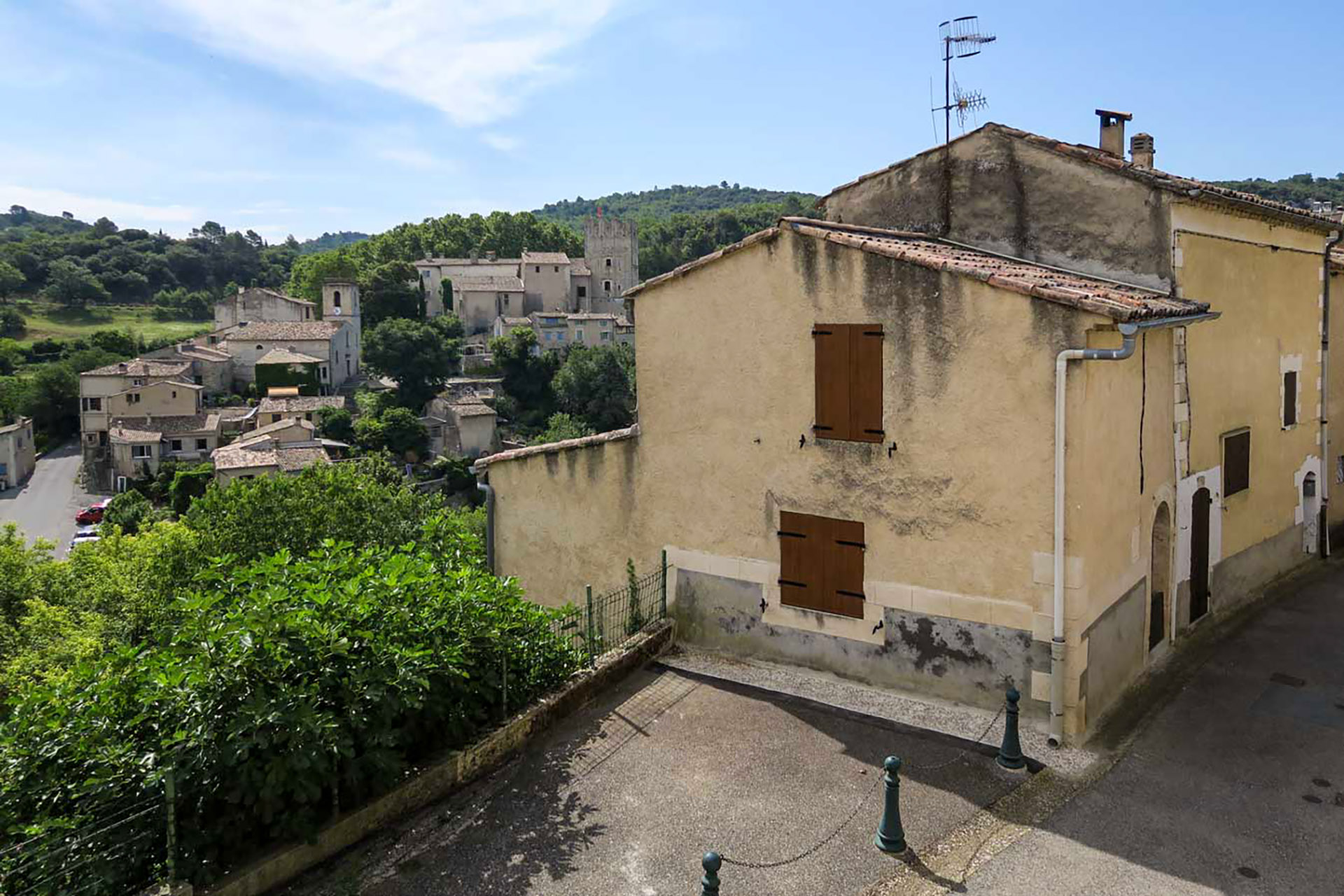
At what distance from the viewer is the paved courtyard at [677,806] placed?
627 cm

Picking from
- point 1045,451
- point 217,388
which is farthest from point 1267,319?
point 217,388

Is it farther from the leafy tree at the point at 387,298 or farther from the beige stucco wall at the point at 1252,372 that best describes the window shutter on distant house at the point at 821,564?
the leafy tree at the point at 387,298

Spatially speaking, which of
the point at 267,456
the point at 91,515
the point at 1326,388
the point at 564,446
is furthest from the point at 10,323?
the point at 1326,388

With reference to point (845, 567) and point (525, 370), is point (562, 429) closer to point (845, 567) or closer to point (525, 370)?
point (525, 370)

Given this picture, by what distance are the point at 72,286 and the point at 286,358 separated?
5651cm

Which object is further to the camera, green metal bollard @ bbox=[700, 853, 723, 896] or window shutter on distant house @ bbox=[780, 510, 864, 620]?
window shutter on distant house @ bbox=[780, 510, 864, 620]

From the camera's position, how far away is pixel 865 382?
9.08 m

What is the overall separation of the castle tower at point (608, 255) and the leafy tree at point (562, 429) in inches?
1566

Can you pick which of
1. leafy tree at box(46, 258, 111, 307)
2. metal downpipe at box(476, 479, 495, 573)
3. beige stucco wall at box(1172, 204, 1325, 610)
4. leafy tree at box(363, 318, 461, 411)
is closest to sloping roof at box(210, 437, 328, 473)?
leafy tree at box(363, 318, 461, 411)

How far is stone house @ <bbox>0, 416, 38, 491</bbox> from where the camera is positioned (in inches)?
2596

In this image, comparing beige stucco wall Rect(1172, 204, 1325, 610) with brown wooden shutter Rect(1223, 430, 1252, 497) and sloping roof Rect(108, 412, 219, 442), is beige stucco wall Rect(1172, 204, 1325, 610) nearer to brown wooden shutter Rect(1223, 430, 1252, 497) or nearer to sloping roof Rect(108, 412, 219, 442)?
brown wooden shutter Rect(1223, 430, 1252, 497)

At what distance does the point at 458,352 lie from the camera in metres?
89.6

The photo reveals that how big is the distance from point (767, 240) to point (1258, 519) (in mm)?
9168

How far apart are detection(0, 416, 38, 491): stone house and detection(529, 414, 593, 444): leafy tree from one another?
3880cm
